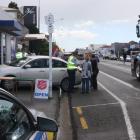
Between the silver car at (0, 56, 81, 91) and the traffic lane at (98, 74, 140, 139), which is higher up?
the silver car at (0, 56, 81, 91)

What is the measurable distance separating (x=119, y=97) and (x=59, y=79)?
3.96 m

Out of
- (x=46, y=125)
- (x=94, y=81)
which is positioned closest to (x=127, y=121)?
(x=46, y=125)

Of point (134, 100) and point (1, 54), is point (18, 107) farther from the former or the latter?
point (1, 54)

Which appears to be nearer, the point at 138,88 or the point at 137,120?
the point at 137,120

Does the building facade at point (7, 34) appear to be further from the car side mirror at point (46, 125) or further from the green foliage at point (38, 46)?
the green foliage at point (38, 46)

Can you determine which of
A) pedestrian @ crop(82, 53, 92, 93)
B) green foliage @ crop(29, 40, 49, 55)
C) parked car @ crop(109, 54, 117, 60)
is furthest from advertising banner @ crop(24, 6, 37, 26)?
pedestrian @ crop(82, 53, 92, 93)

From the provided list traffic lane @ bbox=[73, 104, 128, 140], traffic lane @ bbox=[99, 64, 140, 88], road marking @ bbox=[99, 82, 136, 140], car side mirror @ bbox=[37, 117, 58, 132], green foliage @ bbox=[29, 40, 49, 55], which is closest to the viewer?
car side mirror @ bbox=[37, 117, 58, 132]

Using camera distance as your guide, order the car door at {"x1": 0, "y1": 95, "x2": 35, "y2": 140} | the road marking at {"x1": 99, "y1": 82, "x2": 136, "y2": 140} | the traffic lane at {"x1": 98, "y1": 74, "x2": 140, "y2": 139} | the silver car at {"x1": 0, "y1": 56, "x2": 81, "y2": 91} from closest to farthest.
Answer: the car door at {"x1": 0, "y1": 95, "x2": 35, "y2": 140} → the road marking at {"x1": 99, "y1": 82, "x2": 136, "y2": 140} → the traffic lane at {"x1": 98, "y1": 74, "x2": 140, "y2": 139} → the silver car at {"x1": 0, "y1": 56, "x2": 81, "y2": 91}

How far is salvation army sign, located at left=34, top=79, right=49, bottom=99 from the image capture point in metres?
17.7

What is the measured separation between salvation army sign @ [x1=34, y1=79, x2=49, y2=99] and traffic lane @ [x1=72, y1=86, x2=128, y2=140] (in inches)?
39.5

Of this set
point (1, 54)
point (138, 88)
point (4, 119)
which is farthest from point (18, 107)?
point (1, 54)

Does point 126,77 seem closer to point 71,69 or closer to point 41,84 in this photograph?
point 71,69

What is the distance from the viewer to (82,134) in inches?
456

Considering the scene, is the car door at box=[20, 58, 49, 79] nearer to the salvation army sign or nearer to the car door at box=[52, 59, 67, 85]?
the car door at box=[52, 59, 67, 85]
